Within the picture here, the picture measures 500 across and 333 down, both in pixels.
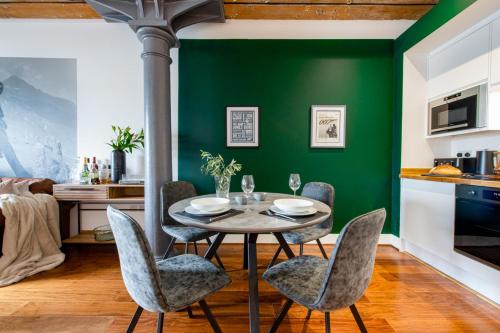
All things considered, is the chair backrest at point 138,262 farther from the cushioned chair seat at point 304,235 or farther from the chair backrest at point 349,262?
the cushioned chair seat at point 304,235

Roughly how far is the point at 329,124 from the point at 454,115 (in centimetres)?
126

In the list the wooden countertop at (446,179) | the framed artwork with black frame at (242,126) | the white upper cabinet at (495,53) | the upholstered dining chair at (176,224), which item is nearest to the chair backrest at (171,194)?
the upholstered dining chair at (176,224)

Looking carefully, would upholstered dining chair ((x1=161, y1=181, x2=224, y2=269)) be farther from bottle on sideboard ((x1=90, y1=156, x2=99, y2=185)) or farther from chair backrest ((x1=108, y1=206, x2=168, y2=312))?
bottle on sideboard ((x1=90, y1=156, x2=99, y2=185))

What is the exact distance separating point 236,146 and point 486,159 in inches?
104

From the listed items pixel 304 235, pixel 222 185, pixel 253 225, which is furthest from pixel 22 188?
pixel 304 235

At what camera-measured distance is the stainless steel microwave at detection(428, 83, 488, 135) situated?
2.06 m

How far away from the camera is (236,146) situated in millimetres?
2902

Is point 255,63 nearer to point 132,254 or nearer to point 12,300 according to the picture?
point 132,254

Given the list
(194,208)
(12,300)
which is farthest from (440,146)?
(12,300)

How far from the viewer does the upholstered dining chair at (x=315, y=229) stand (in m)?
1.76

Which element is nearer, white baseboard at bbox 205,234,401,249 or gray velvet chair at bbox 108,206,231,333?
gray velvet chair at bbox 108,206,231,333

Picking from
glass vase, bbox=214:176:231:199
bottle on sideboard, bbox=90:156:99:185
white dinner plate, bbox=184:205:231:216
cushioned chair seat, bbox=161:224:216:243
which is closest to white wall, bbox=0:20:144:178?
bottle on sideboard, bbox=90:156:99:185

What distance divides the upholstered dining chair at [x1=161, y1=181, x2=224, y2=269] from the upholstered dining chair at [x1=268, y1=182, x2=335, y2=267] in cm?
70

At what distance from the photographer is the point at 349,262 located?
93 centimetres
